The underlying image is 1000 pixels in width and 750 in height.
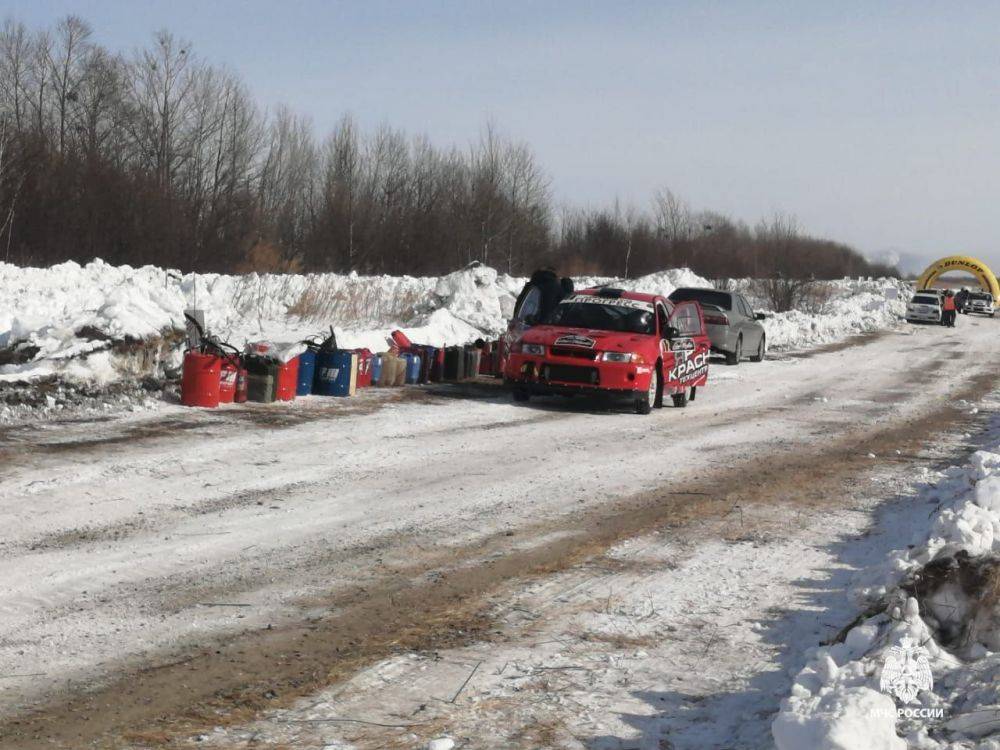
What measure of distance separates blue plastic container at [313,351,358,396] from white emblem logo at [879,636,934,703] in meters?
11.0

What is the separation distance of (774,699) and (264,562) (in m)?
3.29

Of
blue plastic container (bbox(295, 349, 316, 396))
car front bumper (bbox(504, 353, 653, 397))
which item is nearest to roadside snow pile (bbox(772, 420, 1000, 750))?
car front bumper (bbox(504, 353, 653, 397))

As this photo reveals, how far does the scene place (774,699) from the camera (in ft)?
16.6

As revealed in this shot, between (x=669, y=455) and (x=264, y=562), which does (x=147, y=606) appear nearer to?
(x=264, y=562)

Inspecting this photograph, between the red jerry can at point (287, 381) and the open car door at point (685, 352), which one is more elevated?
the open car door at point (685, 352)

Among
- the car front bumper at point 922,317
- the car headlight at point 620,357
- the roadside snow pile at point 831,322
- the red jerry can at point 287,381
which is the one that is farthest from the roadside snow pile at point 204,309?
the car front bumper at point 922,317

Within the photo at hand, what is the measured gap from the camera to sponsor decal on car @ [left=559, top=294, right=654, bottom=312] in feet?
54.3

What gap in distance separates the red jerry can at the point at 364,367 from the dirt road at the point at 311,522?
49cm

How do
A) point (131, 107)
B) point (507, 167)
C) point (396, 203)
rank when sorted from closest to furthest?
point (131, 107), point (396, 203), point (507, 167)

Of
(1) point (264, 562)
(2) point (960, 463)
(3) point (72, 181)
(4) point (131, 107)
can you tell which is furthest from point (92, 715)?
(4) point (131, 107)

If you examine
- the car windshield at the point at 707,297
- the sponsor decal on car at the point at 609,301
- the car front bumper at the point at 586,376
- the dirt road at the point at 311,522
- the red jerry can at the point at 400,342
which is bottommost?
the dirt road at the point at 311,522

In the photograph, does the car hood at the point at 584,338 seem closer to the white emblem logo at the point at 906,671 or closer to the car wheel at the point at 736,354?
the car wheel at the point at 736,354

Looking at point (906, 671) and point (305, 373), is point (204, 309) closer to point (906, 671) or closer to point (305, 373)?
point (305, 373)

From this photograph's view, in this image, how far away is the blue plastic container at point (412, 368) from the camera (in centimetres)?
1753
